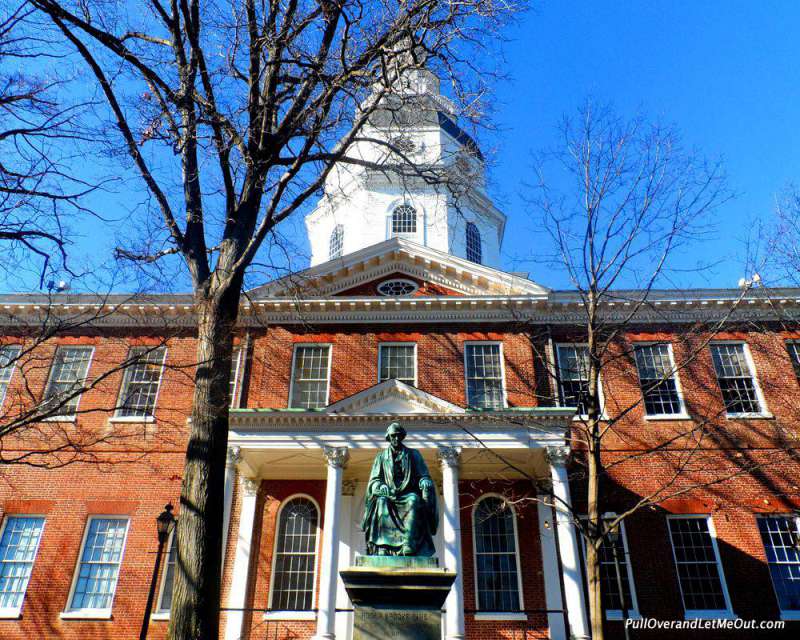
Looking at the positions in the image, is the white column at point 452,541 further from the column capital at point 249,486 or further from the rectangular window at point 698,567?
the rectangular window at point 698,567

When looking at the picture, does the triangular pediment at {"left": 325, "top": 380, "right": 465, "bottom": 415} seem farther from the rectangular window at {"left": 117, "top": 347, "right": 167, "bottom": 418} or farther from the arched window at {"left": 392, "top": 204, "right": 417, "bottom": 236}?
the arched window at {"left": 392, "top": 204, "right": 417, "bottom": 236}

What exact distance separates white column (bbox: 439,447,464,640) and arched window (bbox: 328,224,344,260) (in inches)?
462

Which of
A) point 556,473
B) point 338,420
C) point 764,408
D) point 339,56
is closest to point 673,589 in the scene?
point 556,473

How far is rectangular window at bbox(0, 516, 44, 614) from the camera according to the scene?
15.9 metres

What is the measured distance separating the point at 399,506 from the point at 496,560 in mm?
8797

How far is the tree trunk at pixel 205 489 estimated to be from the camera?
28.8 ft

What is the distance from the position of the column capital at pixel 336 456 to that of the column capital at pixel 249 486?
279 centimetres

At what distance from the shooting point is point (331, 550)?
14.1 m

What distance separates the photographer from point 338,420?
52.0ft

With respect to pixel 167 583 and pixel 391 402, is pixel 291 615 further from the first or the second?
pixel 391 402

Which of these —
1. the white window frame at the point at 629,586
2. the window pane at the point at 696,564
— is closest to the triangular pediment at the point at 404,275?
the white window frame at the point at 629,586

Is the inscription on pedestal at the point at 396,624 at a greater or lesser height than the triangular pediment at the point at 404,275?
lesser

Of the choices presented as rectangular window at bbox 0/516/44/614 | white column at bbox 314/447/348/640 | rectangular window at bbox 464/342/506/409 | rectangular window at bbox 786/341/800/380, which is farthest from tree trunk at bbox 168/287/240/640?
rectangular window at bbox 786/341/800/380

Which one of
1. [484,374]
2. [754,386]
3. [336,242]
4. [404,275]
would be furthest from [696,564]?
[336,242]
